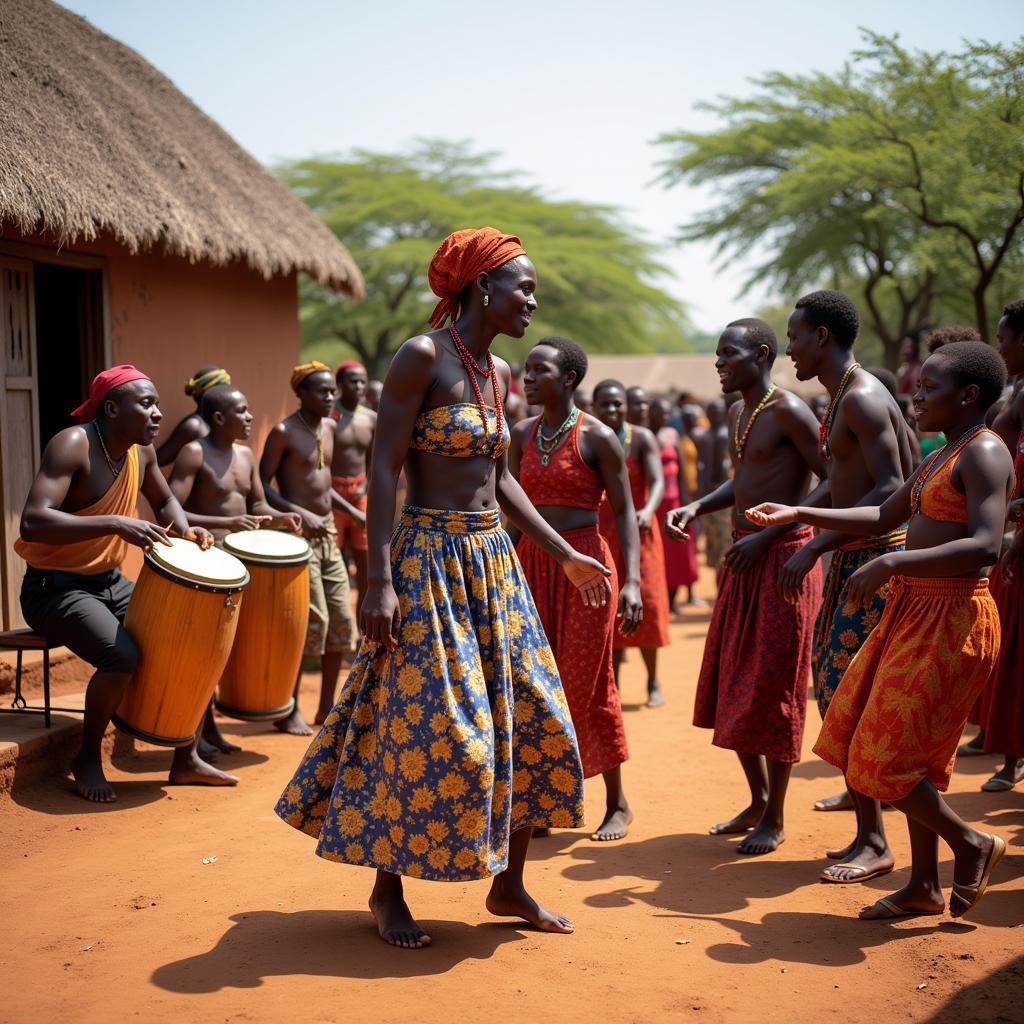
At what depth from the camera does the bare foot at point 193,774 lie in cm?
618

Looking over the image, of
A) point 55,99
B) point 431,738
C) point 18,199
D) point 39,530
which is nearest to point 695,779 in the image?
point 431,738

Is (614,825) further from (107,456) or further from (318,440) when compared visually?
(318,440)

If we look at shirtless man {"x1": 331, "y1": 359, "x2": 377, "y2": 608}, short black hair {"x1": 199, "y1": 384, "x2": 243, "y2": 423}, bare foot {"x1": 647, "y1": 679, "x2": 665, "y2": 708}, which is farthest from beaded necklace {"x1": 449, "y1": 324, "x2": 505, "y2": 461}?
shirtless man {"x1": 331, "y1": 359, "x2": 377, "y2": 608}

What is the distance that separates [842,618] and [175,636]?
308 centimetres

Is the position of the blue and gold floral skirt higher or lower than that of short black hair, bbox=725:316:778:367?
lower

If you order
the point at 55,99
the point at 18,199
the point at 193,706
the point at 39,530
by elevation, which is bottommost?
the point at 193,706

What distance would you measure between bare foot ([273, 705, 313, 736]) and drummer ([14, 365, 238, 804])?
168 centimetres

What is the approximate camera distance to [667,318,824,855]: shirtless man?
16.7ft

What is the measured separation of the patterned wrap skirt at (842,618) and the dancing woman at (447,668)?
4.57 feet

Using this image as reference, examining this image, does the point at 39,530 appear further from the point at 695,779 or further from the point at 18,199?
the point at 695,779

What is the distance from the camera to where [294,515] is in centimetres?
708

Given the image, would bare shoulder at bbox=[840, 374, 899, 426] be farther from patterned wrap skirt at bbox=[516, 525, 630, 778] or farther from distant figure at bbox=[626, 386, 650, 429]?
distant figure at bbox=[626, 386, 650, 429]

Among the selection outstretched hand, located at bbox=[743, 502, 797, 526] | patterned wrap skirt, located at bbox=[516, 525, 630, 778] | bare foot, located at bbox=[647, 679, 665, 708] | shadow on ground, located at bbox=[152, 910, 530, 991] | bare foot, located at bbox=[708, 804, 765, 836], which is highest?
outstretched hand, located at bbox=[743, 502, 797, 526]

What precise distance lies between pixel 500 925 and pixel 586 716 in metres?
1.29
